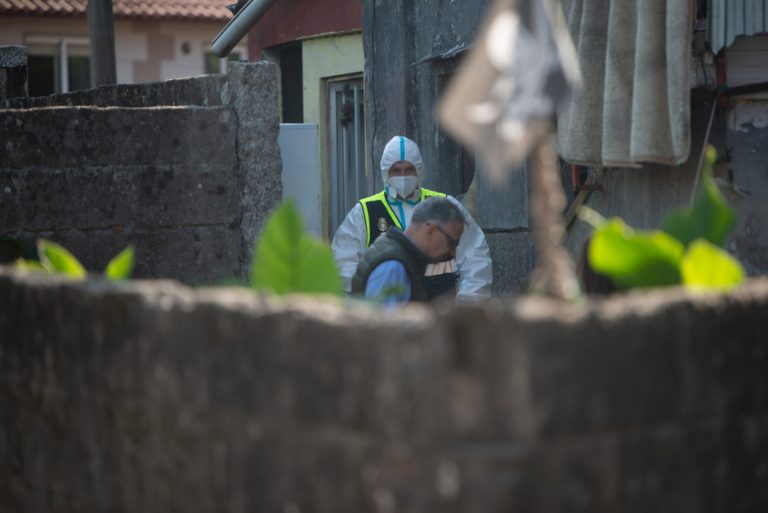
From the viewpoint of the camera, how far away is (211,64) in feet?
82.8

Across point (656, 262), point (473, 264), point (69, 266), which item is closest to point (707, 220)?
point (656, 262)

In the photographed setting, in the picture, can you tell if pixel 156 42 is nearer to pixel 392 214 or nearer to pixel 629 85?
pixel 392 214

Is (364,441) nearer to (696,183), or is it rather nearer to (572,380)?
(572,380)

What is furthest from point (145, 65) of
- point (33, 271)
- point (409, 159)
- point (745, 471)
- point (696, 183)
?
point (745, 471)

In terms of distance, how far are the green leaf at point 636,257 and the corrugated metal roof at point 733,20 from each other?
342cm

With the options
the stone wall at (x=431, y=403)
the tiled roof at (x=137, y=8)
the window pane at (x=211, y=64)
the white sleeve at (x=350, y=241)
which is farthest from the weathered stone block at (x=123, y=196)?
the window pane at (x=211, y=64)

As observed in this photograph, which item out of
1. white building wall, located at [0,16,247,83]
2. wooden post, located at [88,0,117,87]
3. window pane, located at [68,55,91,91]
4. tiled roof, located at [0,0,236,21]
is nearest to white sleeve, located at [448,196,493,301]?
wooden post, located at [88,0,117,87]

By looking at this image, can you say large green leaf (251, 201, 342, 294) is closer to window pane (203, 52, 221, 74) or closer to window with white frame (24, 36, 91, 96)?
window with white frame (24, 36, 91, 96)

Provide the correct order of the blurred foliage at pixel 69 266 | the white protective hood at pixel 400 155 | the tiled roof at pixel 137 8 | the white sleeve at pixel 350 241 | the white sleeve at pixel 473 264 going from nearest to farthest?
1. the blurred foliage at pixel 69 266
2. the white sleeve at pixel 473 264
3. the white sleeve at pixel 350 241
4. the white protective hood at pixel 400 155
5. the tiled roof at pixel 137 8

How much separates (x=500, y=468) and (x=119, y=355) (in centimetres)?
128

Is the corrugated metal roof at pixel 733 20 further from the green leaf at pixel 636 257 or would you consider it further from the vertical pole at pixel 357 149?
the vertical pole at pixel 357 149

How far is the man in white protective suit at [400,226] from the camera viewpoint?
8016 mm

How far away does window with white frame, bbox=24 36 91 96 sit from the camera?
23438mm

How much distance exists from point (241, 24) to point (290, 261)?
11116 mm
